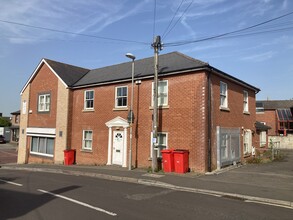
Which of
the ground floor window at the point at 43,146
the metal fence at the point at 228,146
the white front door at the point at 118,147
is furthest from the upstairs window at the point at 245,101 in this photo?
the ground floor window at the point at 43,146

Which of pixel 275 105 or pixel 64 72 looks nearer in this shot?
pixel 64 72

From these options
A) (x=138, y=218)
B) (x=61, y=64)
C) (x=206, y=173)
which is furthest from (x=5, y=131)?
(x=138, y=218)

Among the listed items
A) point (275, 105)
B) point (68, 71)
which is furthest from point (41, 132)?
point (275, 105)

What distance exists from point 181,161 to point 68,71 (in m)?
15.1

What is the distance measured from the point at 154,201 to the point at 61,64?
20138 mm

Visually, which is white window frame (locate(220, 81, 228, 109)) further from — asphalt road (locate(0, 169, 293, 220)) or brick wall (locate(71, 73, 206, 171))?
asphalt road (locate(0, 169, 293, 220))

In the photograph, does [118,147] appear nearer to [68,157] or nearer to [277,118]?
[68,157]

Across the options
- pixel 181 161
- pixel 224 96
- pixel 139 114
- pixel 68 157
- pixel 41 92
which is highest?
pixel 41 92

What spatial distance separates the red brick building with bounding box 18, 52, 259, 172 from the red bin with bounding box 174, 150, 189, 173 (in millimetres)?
456

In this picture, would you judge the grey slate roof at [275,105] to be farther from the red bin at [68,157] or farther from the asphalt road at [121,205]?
the asphalt road at [121,205]

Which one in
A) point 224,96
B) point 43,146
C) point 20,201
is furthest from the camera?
point 43,146

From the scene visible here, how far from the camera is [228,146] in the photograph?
53.3 ft

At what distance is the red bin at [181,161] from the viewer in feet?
45.2

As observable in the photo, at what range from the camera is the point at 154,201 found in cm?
841
